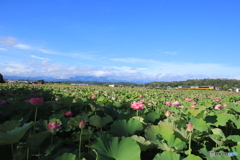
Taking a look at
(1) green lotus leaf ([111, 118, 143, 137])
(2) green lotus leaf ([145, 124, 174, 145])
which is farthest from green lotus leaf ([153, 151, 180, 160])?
(1) green lotus leaf ([111, 118, 143, 137])

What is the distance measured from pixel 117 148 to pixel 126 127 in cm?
45

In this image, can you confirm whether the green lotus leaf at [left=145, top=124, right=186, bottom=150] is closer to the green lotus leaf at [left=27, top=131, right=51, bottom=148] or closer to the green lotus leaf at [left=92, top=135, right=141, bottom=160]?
the green lotus leaf at [left=92, top=135, right=141, bottom=160]

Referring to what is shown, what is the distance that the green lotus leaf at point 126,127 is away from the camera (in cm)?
131

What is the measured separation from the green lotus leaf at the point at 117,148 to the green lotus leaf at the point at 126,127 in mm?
393

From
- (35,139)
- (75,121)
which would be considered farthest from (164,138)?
(35,139)

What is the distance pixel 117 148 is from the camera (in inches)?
35.2

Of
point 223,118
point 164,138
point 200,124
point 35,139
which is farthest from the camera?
point 223,118

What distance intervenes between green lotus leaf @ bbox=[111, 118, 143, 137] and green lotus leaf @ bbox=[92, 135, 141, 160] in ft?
1.29

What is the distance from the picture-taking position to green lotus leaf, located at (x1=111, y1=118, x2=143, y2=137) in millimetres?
1307

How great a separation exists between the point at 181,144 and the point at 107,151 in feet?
1.54

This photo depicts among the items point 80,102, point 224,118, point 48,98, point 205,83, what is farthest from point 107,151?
point 205,83

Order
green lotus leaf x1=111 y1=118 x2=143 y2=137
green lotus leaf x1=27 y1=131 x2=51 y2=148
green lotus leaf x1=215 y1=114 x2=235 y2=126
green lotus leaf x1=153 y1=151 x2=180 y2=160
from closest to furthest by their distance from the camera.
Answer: green lotus leaf x1=153 y1=151 x2=180 y2=160, green lotus leaf x1=27 y1=131 x2=51 y2=148, green lotus leaf x1=111 y1=118 x2=143 y2=137, green lotus leaf x1=215 y1=114 x2=235 y2=126

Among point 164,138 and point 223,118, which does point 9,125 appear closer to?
point 164,138

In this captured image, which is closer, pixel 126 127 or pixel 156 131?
pixel 156 131
